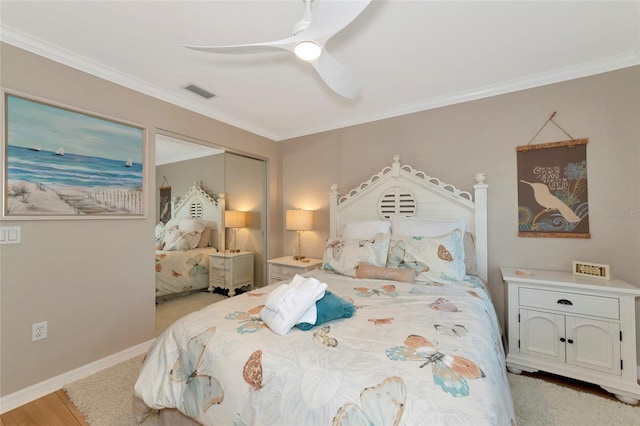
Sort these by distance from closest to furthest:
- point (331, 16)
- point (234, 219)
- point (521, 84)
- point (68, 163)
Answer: point (331, 16) < point (68, 163) < point (521, 84) < point (234, 219)

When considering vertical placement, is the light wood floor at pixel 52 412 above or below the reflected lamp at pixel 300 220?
below

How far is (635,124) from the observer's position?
2008 mm

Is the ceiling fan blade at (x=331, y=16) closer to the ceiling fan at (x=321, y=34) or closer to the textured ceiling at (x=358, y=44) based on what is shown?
the ceiling fan at (x=321, y=34)

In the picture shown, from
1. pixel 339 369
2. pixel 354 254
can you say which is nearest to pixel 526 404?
pixel 354 254

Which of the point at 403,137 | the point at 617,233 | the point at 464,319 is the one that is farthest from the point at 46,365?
the point at 617,233

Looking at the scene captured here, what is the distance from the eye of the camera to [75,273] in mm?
2027

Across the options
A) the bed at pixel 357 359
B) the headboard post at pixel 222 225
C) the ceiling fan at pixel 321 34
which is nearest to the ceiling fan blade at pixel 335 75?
the ceiling fan at pixel 321 34

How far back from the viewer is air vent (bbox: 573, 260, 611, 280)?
76.4 inches

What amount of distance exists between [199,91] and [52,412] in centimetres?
268

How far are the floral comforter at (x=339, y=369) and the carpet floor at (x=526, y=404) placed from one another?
1.18 ft

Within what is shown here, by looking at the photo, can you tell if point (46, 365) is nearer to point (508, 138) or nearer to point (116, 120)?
point (116, 120)

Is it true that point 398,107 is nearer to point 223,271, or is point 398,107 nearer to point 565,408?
point 565,408

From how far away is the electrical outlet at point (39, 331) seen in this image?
1838mm

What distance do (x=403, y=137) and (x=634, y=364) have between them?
2.49 meters
